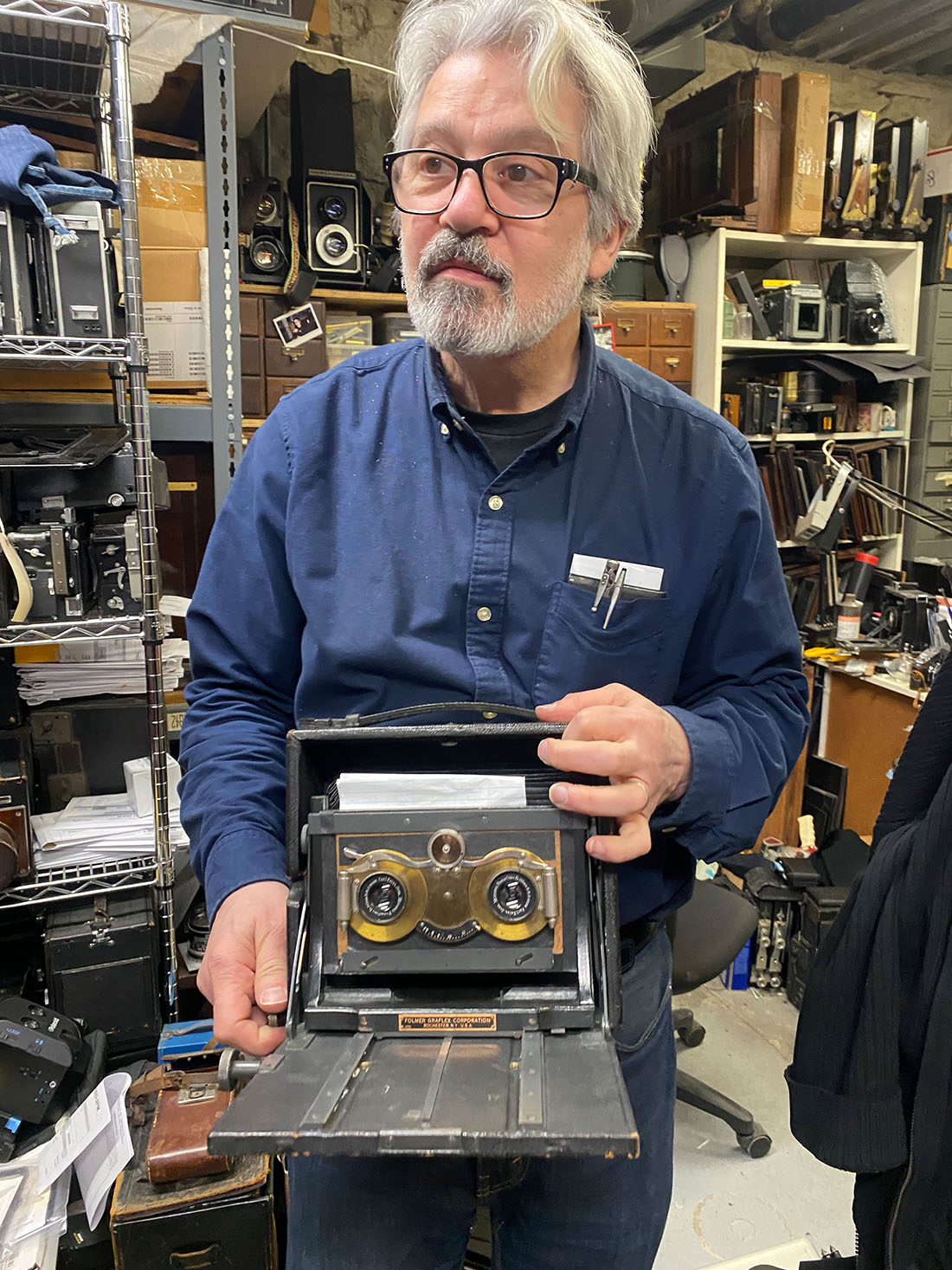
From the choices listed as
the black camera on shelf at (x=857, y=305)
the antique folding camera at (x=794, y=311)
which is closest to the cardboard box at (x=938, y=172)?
the black camera on shelf at (x=857, y=305)

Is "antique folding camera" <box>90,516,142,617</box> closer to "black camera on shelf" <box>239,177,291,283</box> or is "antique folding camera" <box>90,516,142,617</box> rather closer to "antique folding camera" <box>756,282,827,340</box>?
"black camera on shelf" <box>239,177,291,283</box>

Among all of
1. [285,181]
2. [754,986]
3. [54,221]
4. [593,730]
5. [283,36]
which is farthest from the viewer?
[285,181]

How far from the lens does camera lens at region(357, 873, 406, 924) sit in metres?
0.70

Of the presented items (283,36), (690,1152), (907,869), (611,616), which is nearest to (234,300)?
(283,36)

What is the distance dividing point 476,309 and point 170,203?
4.41 ft

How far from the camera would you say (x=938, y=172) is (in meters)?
3.19

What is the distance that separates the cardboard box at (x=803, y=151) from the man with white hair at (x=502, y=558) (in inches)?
89.6

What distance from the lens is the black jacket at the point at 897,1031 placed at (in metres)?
0.86

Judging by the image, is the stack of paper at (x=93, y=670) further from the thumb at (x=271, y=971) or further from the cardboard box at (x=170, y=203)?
the thumb at (x=271, y=971)

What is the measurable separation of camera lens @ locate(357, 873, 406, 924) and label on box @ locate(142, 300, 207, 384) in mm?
1603

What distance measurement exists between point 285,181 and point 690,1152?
9.55 ft

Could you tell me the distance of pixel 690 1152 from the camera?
1944 mm

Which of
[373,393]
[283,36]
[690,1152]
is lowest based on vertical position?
[690,1152]

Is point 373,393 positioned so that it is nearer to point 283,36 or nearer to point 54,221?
point 54,221
